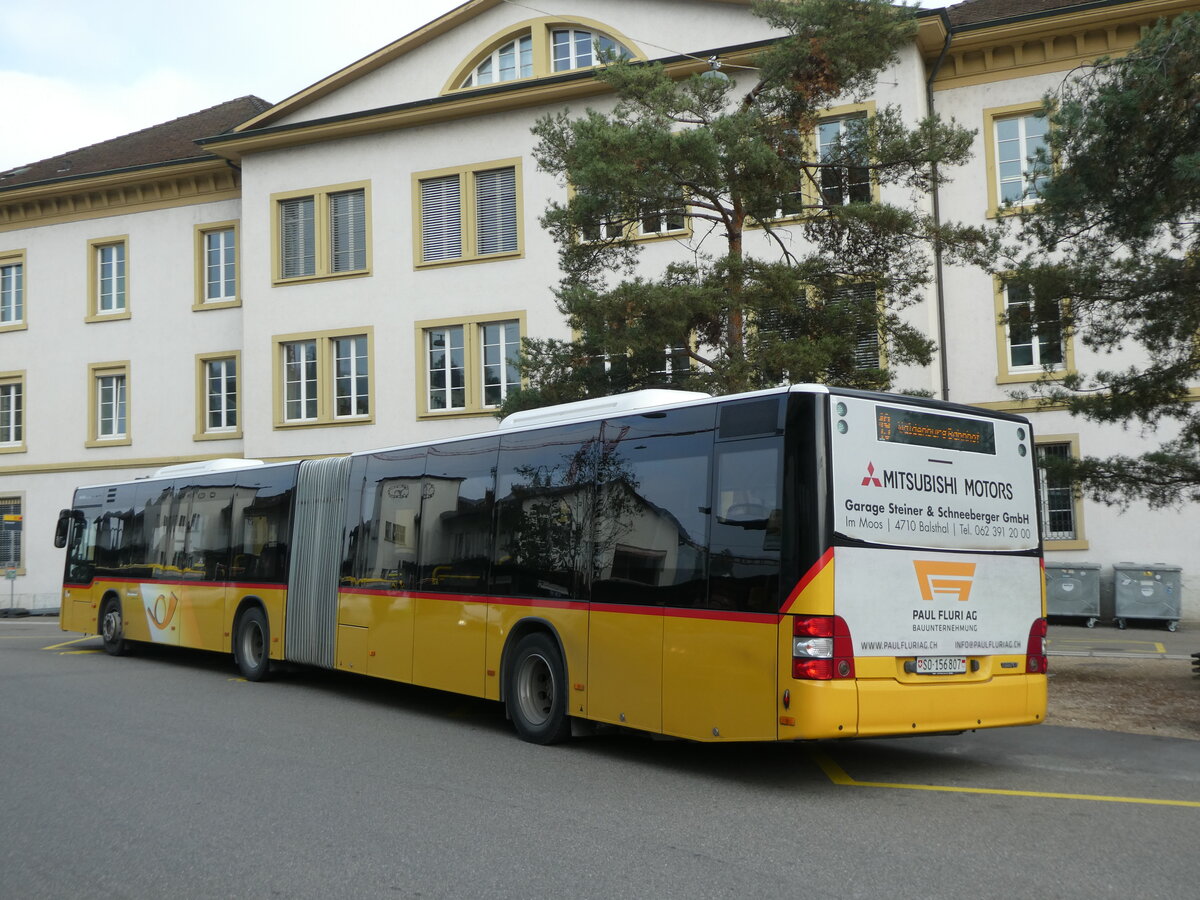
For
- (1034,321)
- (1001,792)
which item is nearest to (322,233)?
(1034,321)

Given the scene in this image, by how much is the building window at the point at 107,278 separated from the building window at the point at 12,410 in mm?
3183

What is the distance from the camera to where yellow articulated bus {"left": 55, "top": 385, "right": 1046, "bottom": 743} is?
8.39m

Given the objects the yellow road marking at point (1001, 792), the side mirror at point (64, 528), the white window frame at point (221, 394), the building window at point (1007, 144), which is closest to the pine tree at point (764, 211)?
the yellow road marking at point (1001, 792)

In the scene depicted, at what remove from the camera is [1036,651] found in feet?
31.0

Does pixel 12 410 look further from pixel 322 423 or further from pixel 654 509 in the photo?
pixel 654 509

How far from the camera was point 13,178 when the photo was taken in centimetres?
3831

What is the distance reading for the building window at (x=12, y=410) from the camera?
3622 cm

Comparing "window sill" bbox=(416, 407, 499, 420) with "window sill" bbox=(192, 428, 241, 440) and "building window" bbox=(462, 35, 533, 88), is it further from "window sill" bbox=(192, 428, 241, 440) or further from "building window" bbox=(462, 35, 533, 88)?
"building window" bbox=(462, 35, 533, 88)

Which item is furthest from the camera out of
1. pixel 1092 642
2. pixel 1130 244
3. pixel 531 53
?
pixel 531 53

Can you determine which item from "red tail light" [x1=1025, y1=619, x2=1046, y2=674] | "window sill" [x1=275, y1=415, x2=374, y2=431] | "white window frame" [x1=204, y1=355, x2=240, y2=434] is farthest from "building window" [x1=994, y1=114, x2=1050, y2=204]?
"white window frame" [x1=204, y1=355, x2=240, y2=434]

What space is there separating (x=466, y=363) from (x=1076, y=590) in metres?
14.1

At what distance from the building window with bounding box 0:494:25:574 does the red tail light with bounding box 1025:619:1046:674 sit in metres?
32.5

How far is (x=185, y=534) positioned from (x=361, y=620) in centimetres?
547

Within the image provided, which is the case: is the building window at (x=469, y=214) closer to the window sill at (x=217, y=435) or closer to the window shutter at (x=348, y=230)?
the window shutter at (x=348, y=230)
